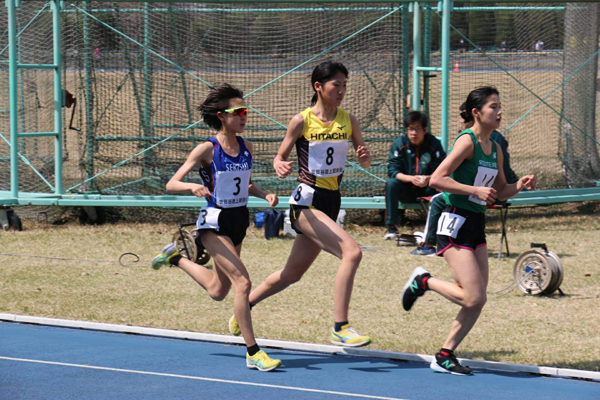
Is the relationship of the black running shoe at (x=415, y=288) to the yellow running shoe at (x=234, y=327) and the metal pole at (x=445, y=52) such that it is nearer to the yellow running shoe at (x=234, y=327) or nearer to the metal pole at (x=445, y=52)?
the yellow running shoe at (x=234, y=327)

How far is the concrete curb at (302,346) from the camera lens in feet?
19.7

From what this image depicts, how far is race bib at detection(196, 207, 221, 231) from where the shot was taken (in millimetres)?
6094

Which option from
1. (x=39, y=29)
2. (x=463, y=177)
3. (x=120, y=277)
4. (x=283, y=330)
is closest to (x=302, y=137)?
(x=463, y=177)

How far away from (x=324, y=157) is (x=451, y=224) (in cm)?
111

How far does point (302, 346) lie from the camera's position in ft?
21.9

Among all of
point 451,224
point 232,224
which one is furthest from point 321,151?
point 451,224

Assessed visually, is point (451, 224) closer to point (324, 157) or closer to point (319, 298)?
point (324, 157)

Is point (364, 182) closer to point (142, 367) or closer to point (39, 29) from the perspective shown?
point (39, 29)

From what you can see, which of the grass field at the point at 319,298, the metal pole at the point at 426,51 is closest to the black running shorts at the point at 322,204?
the grass field at the point at 319,298

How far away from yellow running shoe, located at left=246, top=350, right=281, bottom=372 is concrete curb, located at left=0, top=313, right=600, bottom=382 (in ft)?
2.13

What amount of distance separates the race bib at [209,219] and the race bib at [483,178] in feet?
5.79

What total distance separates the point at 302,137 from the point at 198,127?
26.4ft

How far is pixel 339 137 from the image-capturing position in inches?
252

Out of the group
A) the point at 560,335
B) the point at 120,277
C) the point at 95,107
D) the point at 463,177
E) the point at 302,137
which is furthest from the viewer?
the point at 95,107
